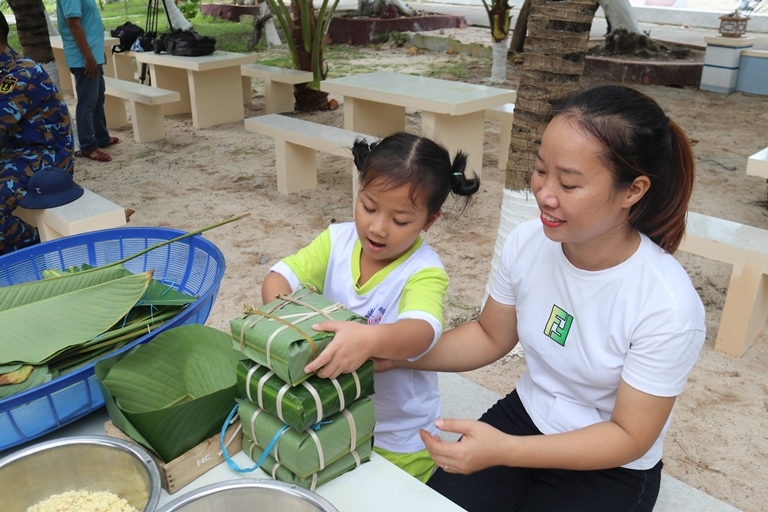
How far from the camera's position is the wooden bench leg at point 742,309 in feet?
9.78

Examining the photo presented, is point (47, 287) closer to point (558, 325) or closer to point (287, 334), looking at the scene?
point (287, 334)

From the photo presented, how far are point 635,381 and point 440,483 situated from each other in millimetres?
530

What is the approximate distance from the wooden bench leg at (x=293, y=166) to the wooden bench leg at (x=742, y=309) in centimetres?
326

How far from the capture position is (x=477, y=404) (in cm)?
218

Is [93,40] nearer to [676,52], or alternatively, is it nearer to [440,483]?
[440,483]

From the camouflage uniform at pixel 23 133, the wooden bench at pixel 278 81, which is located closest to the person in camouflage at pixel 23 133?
the camouflage uniform at pixel 23 133

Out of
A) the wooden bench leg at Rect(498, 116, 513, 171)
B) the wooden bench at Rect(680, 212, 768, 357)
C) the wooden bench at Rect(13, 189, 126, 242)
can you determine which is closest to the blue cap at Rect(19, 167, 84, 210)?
the wooden bench at Rect(13, 189, 126, 242)

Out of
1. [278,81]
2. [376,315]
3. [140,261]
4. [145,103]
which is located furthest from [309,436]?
[278,81]

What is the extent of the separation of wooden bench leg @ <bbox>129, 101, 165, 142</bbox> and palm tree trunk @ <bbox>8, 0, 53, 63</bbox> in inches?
35.2

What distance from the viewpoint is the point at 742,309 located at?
9.87 ft

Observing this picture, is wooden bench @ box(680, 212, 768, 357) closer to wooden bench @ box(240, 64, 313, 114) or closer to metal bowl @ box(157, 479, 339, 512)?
metal bowl @ box(157, 479, 339, 512)

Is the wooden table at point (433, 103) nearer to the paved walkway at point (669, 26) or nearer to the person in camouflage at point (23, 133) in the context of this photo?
the person in camouflage at point (23, 133)

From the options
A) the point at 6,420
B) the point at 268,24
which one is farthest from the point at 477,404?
the point at 268,24

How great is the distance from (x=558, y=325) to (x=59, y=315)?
1034 millimetres
